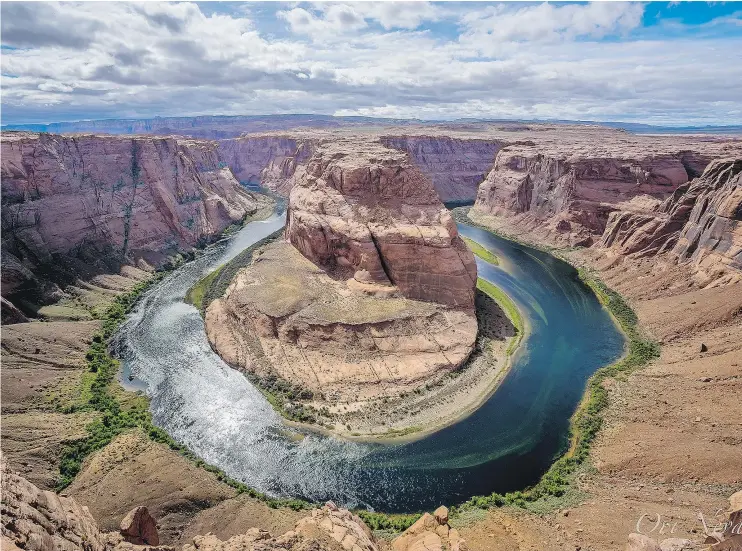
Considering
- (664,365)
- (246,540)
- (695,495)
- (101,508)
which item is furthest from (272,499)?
(664,365)

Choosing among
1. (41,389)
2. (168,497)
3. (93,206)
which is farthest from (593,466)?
(93,206)

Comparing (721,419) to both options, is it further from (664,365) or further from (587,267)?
(587,267)

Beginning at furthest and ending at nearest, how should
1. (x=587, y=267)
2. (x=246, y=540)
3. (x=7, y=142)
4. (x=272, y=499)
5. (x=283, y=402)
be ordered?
(x=587, y=267), (x=7, y=142), (x=283, y=402), (x=272, y=499), (x=246, y=540)

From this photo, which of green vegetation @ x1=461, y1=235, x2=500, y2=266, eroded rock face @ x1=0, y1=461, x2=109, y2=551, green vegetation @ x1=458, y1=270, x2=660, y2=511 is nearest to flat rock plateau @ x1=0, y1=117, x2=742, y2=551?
eroded rock face @ x1=0, y1=461, x2=109, y2=551

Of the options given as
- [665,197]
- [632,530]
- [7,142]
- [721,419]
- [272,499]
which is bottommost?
[272,499]

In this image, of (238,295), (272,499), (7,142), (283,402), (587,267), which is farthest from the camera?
(587,267)

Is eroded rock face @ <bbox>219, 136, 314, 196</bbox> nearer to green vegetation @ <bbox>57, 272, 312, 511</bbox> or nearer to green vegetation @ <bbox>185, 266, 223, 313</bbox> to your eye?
green vegetation @ <bbox>185, 266, 223, 313</bbox>

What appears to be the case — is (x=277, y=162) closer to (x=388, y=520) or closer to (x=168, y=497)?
(x=168, y=497)
